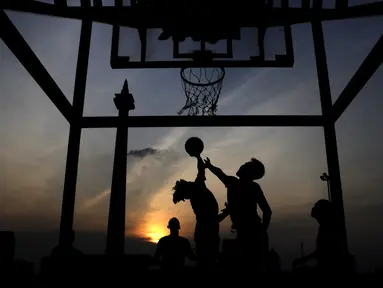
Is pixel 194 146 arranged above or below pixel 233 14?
below

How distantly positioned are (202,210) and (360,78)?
119 inches

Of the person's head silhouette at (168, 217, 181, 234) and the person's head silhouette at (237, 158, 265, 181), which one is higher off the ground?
the person's head silhouette at (237, 158, 265, 181)

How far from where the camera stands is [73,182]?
6473 mm

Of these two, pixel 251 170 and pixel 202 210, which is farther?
pixel 202 210

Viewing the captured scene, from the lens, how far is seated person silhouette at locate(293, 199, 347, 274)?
12.0 ft

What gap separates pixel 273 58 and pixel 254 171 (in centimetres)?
393

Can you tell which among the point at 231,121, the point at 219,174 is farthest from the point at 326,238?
the point at 231,121

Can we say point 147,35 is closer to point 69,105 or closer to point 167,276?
point 69,105

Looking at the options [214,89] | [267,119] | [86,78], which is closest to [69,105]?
[86,78]

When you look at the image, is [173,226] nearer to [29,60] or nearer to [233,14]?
[29,60]

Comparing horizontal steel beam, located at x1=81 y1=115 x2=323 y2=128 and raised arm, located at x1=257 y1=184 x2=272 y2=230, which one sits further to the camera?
horizontal steel beam, located at x1=81 y1=115 x2=323 y2=128

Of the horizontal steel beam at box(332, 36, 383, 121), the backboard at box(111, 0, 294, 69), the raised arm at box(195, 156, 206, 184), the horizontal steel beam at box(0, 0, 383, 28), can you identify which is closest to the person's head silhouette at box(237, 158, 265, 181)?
the raised arm at box(195, 156, 206, 184)

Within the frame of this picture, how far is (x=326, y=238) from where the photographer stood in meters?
3.76

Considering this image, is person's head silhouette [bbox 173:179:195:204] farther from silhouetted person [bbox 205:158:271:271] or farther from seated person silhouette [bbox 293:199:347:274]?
seated person silhouette [bbox 293:199:347:274]
